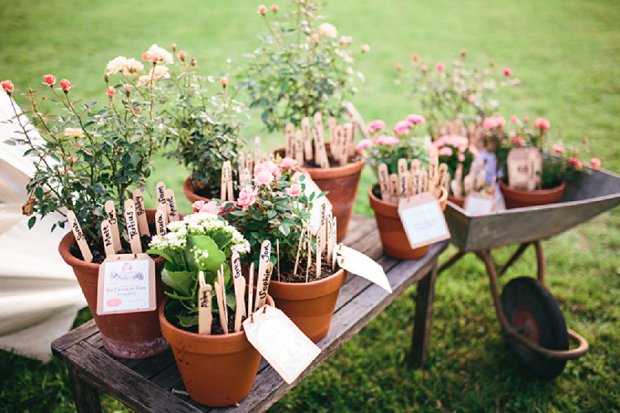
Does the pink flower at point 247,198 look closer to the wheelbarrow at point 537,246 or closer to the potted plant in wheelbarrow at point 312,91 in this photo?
the potted plant in wheelbarrow at point 312,91

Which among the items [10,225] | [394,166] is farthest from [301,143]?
[10,225]

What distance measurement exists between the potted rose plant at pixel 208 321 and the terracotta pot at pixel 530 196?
1538 millimetres

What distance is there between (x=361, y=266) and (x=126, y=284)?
664 mm

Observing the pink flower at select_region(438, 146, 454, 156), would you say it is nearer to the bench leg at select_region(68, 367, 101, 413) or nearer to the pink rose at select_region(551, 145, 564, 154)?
the pink rose at select_region(551, 145, 564, 154)

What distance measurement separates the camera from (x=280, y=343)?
1.33 meters

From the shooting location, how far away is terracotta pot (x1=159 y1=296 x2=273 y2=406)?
1.30 metres

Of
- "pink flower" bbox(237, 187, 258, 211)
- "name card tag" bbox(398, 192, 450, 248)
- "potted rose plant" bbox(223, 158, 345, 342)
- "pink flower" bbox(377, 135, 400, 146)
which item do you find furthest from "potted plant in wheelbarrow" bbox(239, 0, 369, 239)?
"pink flower" bbox(237, 187, 258, 211)

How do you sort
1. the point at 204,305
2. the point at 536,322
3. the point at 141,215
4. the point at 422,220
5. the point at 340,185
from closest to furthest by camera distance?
the point at 204,305 < the point at 141,215 < the point at 422,220 < the point at 340,185 < the point at 536,322

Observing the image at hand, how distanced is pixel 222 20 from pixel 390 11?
288cm

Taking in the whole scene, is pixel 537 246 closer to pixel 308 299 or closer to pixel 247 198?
pixel 308 299

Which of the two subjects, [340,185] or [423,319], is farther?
[423,319]

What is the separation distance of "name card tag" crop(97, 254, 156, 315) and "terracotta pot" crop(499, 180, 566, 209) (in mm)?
1714

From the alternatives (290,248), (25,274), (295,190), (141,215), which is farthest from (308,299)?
(25,274)

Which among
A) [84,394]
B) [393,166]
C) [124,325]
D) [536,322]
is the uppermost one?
[393,166]
